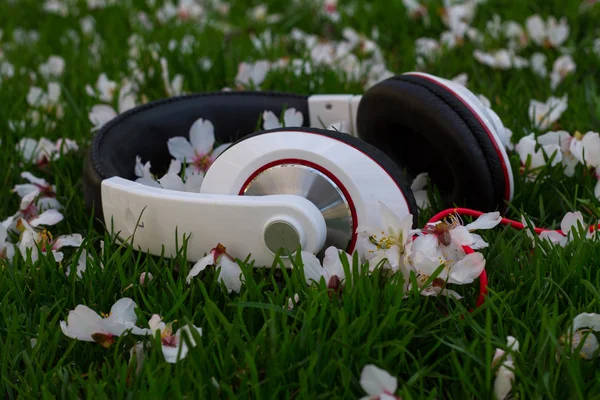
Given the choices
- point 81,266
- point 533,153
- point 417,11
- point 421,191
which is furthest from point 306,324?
point 417,11

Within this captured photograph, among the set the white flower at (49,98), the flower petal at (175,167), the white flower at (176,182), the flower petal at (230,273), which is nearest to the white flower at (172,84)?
the white flower at (49,98)

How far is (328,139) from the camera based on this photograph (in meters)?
1.44

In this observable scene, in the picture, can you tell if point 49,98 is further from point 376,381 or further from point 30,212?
point 376,381

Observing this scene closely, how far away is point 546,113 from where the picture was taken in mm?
2248

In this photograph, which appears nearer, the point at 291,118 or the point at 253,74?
the point at 291,118

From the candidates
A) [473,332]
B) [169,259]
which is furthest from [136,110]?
[473,332]

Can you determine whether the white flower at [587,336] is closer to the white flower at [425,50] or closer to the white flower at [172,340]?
the white flower at [172,340]

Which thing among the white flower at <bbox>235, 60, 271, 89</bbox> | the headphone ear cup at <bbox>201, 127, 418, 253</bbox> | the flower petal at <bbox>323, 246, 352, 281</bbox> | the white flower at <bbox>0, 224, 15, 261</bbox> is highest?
the headphone ear cup at <bbox>201, 127, 418, 253</bbox>

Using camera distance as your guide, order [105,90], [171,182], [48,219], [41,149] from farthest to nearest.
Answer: [105,90]
[41,149]
[48,219]
[171,182]

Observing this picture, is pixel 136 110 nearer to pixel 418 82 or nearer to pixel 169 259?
pixel 169 259

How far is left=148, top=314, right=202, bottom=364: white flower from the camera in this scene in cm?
124

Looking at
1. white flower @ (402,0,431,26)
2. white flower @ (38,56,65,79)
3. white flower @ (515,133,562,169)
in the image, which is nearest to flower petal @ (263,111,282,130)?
white flower @ (515,133,562,169)

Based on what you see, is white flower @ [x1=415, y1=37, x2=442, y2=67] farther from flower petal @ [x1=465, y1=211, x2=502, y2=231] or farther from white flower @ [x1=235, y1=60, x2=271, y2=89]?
flower petal @ [x1=465, y1=211, x2=502, y2=231]

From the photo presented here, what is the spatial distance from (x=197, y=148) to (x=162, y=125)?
0.13m
